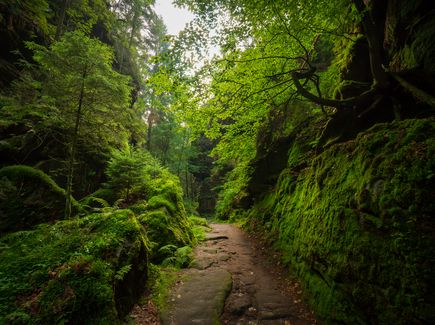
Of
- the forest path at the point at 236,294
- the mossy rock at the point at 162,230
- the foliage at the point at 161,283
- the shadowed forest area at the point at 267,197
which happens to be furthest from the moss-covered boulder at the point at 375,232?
the mossy rock at the point at 162,230

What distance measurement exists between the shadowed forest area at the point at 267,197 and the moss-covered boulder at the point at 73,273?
0.09ft

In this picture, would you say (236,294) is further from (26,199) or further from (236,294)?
(26,199)

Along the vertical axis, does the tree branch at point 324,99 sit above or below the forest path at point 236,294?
above

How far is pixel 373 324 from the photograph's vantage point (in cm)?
337

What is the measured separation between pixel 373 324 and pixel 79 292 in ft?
15.5

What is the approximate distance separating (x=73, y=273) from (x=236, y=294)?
149 inches

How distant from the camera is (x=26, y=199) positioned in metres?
8.32

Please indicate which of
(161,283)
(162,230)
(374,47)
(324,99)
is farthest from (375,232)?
(162,230)

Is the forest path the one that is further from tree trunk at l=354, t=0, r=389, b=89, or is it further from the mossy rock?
tree trunk at l=354, t=0, r=389, b=89

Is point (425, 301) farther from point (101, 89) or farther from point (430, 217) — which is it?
point (101, 89)

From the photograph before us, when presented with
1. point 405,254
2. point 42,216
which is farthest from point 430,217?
point 42,216

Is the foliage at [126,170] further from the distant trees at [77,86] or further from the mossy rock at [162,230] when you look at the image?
the mossy rock at [162,230]

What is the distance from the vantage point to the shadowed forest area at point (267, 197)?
3498 mm

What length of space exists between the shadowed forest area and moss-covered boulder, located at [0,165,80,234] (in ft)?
0.16
